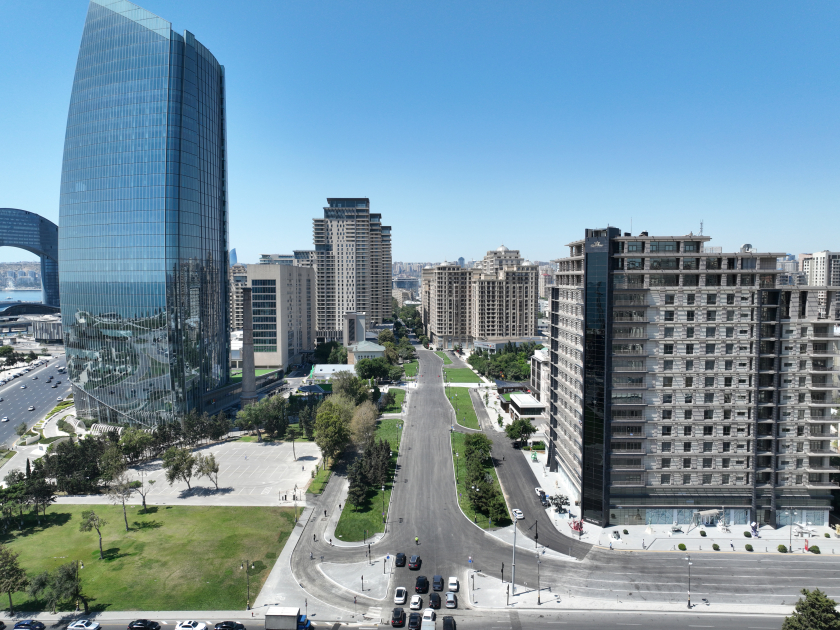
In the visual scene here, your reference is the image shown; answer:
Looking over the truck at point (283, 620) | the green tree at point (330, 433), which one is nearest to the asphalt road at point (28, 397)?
the green tree at point (330, 433)

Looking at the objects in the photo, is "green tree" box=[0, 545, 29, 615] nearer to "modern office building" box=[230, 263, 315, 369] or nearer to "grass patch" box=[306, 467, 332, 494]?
"grass patch" box=[306, 467, 332, 494]

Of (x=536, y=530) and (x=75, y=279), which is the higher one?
(x=75, y=279)

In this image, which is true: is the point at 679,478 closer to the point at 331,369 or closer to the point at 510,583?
the point at 510,583

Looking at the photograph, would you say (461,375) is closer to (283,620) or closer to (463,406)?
(463,406)

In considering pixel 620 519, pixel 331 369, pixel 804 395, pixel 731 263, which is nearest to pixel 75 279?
pixel 331 369

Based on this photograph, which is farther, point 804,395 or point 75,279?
point 75,279

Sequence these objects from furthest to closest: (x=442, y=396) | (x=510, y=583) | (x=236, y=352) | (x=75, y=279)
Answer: (x=236, y=352)
(x=442, y=396)
(x=75, y=279)
(x=510, y=583)
